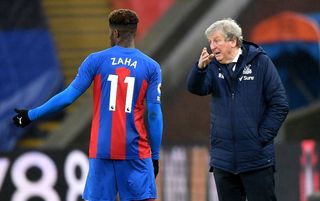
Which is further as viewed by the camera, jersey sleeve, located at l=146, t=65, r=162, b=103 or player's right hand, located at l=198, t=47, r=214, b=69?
player's right hand, located at l=198, t=47, r=214, b=69

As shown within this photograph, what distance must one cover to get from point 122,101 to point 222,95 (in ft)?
2.35

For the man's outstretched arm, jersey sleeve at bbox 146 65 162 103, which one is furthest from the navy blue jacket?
the man's outstretched arm

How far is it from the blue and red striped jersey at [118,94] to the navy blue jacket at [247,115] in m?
0.45

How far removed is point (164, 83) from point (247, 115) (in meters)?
6.47

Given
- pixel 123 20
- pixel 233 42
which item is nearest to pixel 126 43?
pixel 123 20

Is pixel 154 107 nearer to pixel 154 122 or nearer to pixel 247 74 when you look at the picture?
pixel 154 122

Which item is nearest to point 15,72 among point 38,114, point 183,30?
point 183,30

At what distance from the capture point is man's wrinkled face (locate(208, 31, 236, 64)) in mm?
7406

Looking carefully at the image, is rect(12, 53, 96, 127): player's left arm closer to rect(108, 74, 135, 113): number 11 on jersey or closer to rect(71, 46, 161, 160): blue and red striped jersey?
rect(71, 46, 161, 160): blue and red striped jersey

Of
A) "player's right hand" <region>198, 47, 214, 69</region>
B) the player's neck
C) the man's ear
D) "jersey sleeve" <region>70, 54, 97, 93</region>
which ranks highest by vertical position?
the man's ear

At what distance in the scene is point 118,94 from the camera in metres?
7.20

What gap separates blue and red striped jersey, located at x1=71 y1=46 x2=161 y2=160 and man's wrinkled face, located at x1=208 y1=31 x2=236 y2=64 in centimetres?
45

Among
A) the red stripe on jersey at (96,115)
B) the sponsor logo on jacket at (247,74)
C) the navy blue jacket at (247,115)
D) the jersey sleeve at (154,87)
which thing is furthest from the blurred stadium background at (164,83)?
the red stripe on jersey at (96,115)

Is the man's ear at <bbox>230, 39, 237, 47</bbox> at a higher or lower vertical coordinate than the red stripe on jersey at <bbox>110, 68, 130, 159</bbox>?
higher
